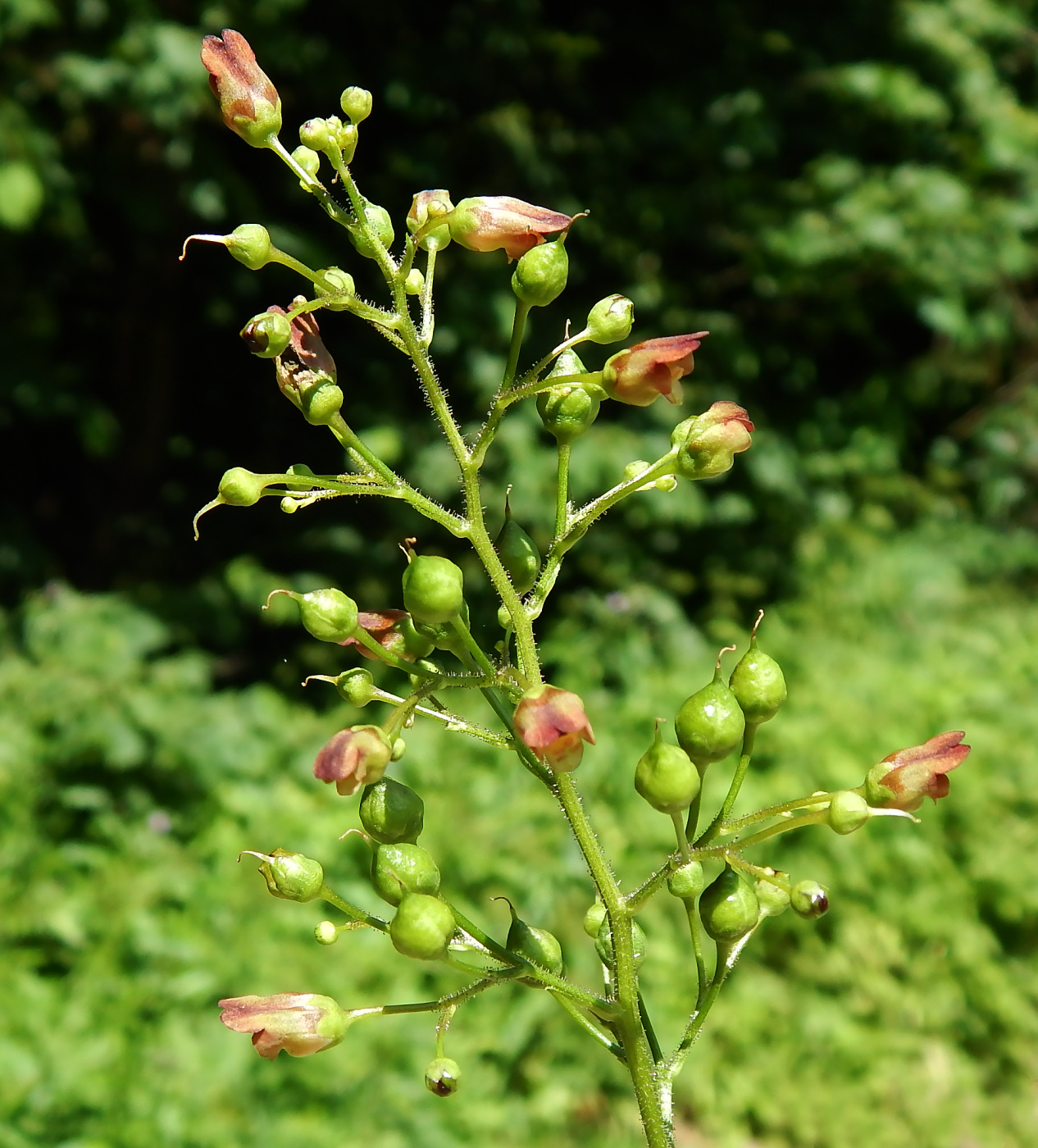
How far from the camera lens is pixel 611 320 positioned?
2.50 ft

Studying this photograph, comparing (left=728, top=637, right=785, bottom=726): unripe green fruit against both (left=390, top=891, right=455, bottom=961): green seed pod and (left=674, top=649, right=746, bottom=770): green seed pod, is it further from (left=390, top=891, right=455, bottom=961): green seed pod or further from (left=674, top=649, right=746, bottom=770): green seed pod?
(left=390, top=891, right=455, bottom=961): green seed pod

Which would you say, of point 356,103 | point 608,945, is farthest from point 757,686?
point 356,103

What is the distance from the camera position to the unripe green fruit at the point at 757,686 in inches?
30.1

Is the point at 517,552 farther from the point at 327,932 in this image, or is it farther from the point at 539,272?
the point at 327,932

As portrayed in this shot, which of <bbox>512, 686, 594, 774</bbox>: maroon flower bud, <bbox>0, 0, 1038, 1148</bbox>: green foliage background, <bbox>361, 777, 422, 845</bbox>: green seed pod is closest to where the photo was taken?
<bbox>512, 686, 594, 774</bbox>: maroon flower bud

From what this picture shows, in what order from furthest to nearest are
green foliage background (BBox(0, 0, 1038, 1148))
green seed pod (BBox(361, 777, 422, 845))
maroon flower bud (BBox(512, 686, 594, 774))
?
green foliage background (BBox(0, 0, 1038, 1148))
green seed pod (BBox(361, 777, 422, 845))
maroon flower bud (BBox(512, 686, 594, 774))

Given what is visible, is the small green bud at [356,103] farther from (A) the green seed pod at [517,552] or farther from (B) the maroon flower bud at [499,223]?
(A) the green seed pod at [517,552]

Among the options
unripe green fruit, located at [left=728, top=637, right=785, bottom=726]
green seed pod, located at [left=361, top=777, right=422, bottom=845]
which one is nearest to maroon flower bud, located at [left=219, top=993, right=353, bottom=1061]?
green seed pod, located at [left=361, top=777, right=422, bottom=845]

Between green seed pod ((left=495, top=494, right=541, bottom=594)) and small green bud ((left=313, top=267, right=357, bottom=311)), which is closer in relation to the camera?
small green bud ((left=313, top=267, right=357, bottom=311))

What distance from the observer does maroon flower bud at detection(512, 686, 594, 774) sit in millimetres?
641

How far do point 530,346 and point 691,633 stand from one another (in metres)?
1.15

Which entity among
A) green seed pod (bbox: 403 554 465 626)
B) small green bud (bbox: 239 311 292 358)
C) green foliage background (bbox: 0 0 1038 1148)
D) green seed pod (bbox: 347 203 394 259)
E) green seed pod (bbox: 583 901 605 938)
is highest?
green seed pod (bbox: 347 203 394 259)

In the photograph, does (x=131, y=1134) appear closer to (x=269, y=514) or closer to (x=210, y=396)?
(x=269, y=514)

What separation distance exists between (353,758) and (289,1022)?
202 mm
